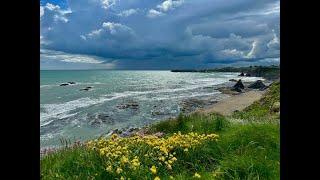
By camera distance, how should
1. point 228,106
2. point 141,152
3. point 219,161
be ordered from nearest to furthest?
1. point 219,161
2. point 141,152
3. point 228,106

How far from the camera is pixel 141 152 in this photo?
23.7 feet

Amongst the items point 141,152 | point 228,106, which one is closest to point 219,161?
point 141,152

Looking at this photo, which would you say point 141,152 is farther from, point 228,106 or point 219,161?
point 228,106

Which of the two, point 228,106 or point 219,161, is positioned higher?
point 219,161

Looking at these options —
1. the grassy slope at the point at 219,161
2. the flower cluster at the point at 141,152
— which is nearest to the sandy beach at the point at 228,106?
the grassy slope at the point at 219,161

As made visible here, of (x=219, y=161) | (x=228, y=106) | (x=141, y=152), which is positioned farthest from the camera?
(x=228, y=106)

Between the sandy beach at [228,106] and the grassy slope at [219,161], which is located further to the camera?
the sandy beach at [228,106]

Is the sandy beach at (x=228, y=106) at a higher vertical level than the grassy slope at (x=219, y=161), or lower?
lower

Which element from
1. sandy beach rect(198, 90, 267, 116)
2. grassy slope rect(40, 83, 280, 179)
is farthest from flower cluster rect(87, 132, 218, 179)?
A: sandy beach rect(198, 90, 267, 116)

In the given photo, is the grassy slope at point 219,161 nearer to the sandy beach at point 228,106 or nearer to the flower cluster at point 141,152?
the flower cluster at point 141,152

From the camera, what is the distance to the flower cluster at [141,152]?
234 inches
